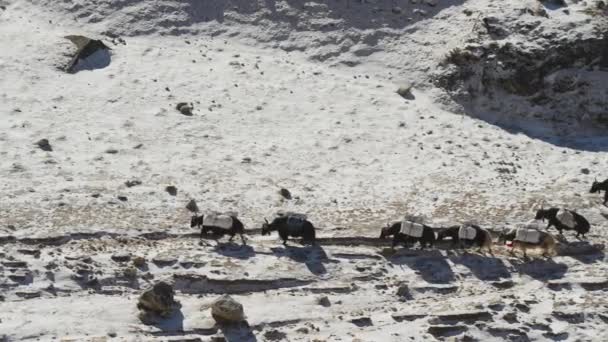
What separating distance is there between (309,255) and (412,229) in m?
2.35

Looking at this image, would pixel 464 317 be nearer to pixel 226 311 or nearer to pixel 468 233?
pixel 468 233

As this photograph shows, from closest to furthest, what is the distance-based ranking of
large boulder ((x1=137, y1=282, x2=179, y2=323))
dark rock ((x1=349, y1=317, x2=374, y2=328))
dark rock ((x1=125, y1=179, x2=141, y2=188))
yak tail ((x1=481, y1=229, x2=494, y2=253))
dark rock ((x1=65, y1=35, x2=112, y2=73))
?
large boulder ((x1=137, y1=282, x2=179, y2=323))
dark rock ((x1=349, y1=317, x2=374, y2=328))
yak tail ((x1=481, y1=229, x2=494, y2=253))
dark rock ((x1=125, y1=179, x2=141, y2=188))
dark rock ((x1=65, y1=35, x2=112, y2=73))

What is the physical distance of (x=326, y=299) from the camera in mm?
16547

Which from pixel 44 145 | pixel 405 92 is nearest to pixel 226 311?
pixel 44 145

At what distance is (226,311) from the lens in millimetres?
15273

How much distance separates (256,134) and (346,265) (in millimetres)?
8411

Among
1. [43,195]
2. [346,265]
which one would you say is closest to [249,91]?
[43,195]

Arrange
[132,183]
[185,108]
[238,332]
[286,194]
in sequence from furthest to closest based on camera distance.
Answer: [185,108]
[286,194]
[132,183]
[238,332]

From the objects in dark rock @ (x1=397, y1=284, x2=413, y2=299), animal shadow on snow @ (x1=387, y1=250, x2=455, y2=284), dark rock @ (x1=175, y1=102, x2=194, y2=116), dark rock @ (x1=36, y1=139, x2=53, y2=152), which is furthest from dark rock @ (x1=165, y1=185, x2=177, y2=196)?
dark rock @ (x1=397, y1=284, x2=413, y2=299)

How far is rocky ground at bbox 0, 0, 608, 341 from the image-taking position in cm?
1633

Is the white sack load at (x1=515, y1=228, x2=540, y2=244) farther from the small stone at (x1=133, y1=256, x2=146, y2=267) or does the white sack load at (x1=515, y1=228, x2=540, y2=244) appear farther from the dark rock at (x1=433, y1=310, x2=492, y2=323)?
the small stone at (x1=133, y1=256, x2=146, y2=267)

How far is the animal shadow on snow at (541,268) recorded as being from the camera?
18.2m

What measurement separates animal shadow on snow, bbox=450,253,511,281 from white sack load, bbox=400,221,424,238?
887mm

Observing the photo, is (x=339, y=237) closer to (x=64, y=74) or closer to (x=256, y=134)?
(x=256, y=134)
